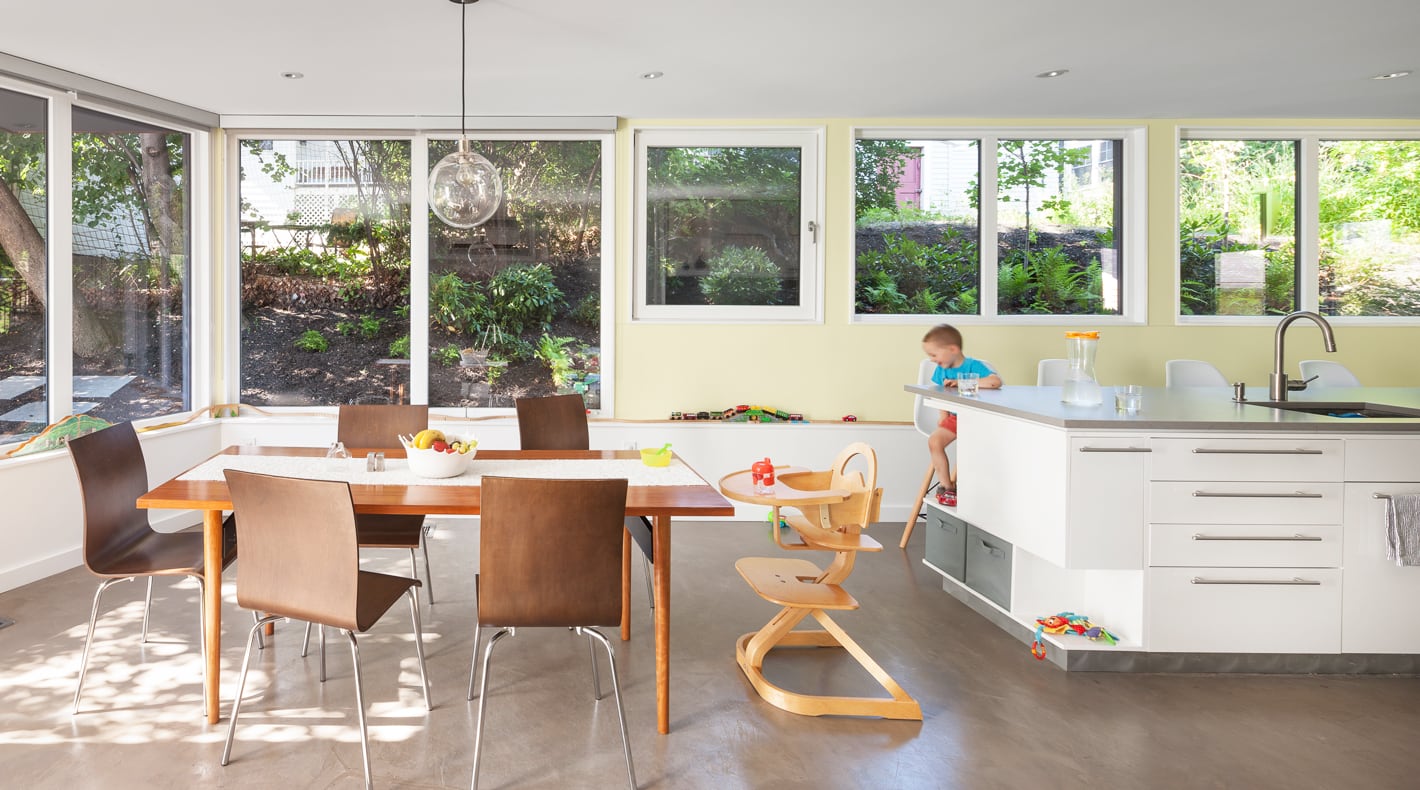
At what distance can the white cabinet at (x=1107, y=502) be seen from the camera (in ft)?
9.75

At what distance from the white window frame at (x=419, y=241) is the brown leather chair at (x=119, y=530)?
7.94ft

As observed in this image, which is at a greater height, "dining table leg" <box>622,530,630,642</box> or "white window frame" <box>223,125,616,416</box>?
"white window frame" <box>223,125,616,416</box>

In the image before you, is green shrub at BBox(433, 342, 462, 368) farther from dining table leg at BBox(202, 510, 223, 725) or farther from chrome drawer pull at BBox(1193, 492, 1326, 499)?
chrome drawer pull at BBox(1193, 492, 1326, 499)

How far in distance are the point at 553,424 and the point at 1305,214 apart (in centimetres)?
521

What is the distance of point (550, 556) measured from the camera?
7.39 feet

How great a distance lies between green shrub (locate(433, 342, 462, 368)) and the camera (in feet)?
18.4

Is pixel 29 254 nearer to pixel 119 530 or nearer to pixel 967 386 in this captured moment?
pixel 119 530

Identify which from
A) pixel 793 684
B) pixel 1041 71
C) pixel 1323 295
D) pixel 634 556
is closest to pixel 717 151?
pixel 1041 71

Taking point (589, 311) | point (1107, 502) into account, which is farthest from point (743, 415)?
→ point (1107, 502)

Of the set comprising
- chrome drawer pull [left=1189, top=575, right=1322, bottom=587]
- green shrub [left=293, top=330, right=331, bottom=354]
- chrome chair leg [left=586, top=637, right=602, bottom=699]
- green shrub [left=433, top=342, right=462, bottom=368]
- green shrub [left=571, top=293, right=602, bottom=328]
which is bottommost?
chrome chair leg [left=586, top=637, right=602, bottom=699]

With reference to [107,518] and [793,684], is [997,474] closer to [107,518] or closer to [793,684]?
[793,684]

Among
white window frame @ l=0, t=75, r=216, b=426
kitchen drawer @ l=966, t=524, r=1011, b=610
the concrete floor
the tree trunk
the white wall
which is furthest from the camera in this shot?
the white wall

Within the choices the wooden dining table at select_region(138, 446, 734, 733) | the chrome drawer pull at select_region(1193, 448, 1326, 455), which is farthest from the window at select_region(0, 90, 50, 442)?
the chrome drawer pull at select_region(1193, 448, 1326, 455)

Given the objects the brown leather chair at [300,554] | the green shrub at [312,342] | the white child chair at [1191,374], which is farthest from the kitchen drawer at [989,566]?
the green shrub at [312,342]
